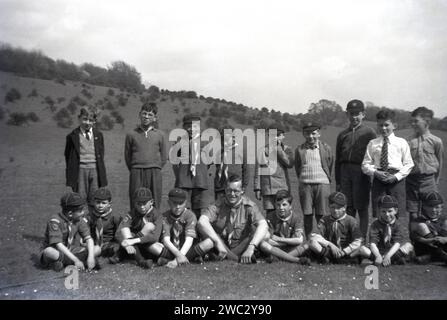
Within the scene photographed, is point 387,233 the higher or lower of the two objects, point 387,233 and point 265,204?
the lower

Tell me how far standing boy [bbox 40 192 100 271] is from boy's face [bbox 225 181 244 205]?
6.41 ft

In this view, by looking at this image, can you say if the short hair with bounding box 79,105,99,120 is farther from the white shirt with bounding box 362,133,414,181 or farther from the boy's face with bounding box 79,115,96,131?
the white shirt with bounding box 362,133,414,181

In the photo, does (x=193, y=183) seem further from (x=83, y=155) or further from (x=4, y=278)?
(x=4, y=278)

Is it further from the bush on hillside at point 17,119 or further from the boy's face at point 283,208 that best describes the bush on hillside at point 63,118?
the boy's face at point 283,208

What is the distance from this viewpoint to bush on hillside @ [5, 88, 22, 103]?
26.2m

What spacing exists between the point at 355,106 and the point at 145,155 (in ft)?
11.1

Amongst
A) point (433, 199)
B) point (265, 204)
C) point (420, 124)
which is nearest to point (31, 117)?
point (265, 204)

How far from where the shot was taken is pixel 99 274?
5.34 metres

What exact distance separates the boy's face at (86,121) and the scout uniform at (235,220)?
2.33 metres

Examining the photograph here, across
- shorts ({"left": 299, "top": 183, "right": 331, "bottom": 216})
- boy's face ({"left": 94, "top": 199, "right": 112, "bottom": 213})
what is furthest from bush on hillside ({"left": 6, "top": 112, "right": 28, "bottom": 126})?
shorts ({"left": 299, "top": 183, "right": 331, "bottom": 216})

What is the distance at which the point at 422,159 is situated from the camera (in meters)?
6.71

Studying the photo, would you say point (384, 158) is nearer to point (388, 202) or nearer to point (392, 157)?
point (392, 157)
